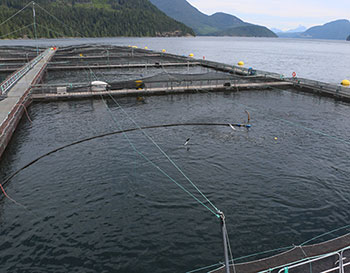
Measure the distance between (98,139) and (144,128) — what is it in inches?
269

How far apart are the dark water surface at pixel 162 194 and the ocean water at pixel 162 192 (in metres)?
0.08

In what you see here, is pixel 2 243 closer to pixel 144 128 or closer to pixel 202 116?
pixel 144 128

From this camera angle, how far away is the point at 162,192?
2411 centimetres

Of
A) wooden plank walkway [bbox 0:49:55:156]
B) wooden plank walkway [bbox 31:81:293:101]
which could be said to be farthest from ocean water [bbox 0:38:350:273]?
wooden plank walkway [bbox 31:81:293:101]

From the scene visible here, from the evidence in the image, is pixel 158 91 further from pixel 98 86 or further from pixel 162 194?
pixel 162 194

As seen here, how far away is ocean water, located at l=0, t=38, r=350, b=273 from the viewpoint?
1773 centimetres

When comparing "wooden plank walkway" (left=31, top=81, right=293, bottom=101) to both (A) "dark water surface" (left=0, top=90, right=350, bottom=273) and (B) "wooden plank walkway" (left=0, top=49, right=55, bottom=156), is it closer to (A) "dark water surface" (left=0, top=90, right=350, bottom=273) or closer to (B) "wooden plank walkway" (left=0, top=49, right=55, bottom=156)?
(B) "wooden plank walkway" (left=0, top=49, right=55, bottom=156)

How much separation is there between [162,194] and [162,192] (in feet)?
1.08

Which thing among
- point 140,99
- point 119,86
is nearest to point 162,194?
point 140,99

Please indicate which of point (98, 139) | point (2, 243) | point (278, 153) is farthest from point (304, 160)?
point (2, 243)

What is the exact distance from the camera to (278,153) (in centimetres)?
3133

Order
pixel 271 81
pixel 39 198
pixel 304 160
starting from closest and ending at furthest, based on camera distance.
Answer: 1. pixel 39 198
2. pixel 304 160
3. pixel 271 81

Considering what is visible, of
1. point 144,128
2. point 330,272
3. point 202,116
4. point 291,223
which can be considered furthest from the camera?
point 202,116

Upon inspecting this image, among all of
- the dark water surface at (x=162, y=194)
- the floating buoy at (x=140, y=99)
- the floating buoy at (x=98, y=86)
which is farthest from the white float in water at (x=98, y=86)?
the dark water surface at (x=162, y=194)
